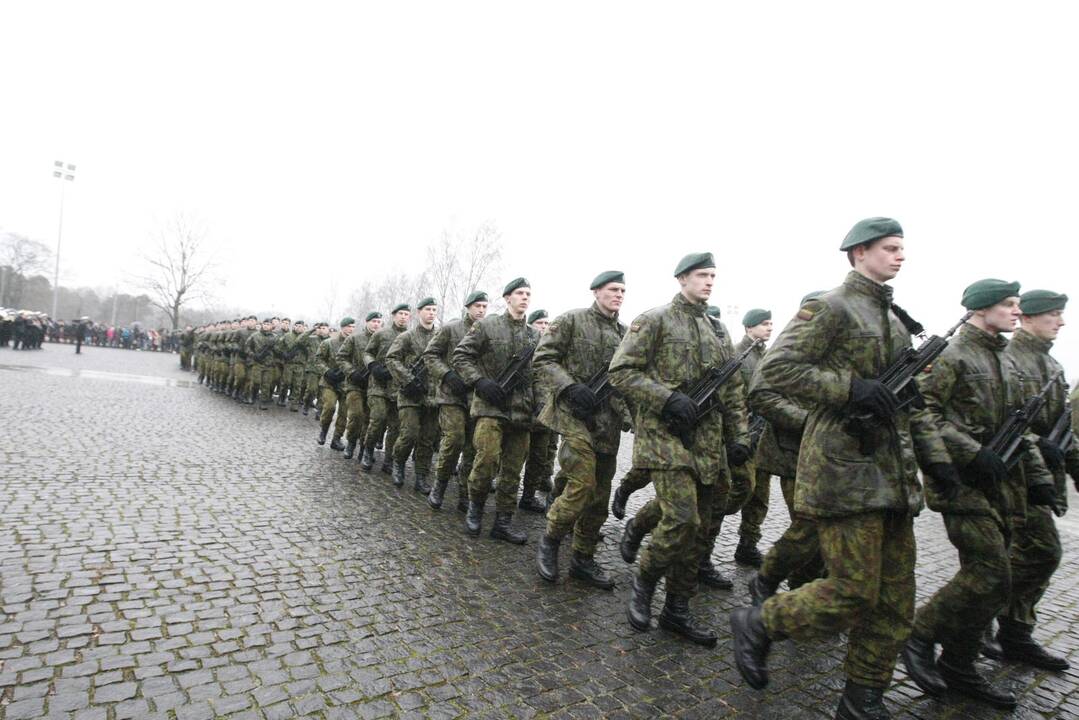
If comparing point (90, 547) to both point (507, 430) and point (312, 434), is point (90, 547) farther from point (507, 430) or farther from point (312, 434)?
point (312, 434)

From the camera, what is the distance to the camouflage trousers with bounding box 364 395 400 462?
27.2 feet

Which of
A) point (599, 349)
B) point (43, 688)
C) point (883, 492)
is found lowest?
point (43, 688)

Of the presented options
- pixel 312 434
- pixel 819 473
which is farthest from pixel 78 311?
pixel 819 473

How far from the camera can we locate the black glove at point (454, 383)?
247 inches

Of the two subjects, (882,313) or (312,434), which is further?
(312,434)

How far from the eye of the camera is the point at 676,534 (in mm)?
3773

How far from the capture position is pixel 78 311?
254 ft

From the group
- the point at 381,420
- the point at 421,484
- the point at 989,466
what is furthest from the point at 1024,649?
the point at 381,420

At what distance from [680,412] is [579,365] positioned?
1.43 m

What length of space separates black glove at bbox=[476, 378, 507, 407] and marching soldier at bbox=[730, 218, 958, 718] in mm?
2904

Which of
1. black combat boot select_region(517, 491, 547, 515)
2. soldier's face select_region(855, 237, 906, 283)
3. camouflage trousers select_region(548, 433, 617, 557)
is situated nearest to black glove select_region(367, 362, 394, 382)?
black combat boot select_region(517, 491, 547, 515)

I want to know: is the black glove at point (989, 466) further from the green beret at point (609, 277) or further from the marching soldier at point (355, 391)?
the marching soldier at point (355, 391)

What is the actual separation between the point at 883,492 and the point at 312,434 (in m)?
10.4

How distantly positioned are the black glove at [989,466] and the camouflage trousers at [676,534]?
4.86 ft
